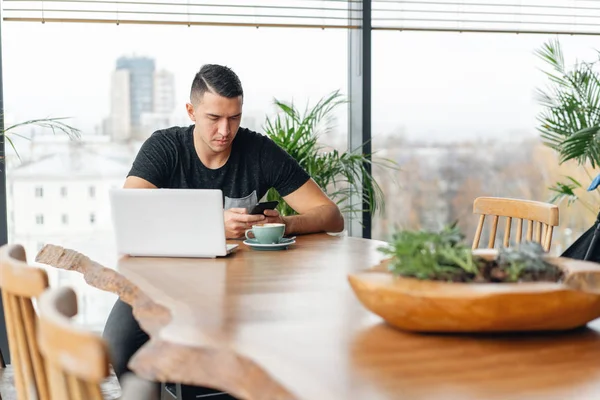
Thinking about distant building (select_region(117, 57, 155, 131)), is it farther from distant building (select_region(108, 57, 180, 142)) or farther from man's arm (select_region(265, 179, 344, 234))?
man's arm (select_region(265, 179, 344, 234))

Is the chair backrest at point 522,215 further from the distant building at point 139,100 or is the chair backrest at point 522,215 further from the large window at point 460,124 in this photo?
the distant building at point 139,100

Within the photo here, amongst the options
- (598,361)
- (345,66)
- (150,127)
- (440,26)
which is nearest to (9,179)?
(150,127)

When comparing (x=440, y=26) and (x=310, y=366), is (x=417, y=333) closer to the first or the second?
(x=310, y=366)

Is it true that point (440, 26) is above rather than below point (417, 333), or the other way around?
above

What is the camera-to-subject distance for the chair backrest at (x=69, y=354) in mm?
910

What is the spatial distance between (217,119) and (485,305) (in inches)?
66.7

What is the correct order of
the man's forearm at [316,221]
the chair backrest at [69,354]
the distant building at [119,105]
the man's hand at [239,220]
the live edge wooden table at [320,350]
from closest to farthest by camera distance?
the chair backrest at [69,354]
the live edge wooden table at [320,350]
the man's hand at [239,220]
the man's forearm at [316,221]
the distant building at [119,105]

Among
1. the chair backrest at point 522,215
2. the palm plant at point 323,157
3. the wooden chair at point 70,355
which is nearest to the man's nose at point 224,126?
the palm plant at point 323,157

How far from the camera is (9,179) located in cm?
379

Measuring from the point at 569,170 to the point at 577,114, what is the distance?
54 cm

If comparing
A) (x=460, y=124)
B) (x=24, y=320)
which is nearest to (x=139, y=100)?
(x=460, y=124)

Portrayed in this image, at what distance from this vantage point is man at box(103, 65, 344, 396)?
2.84 m

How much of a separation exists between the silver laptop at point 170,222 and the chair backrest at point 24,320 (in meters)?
0.69

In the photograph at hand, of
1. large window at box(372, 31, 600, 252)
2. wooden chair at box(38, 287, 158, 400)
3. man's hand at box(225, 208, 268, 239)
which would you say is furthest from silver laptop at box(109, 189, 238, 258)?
large window at box(372, 31, 600, 252)
